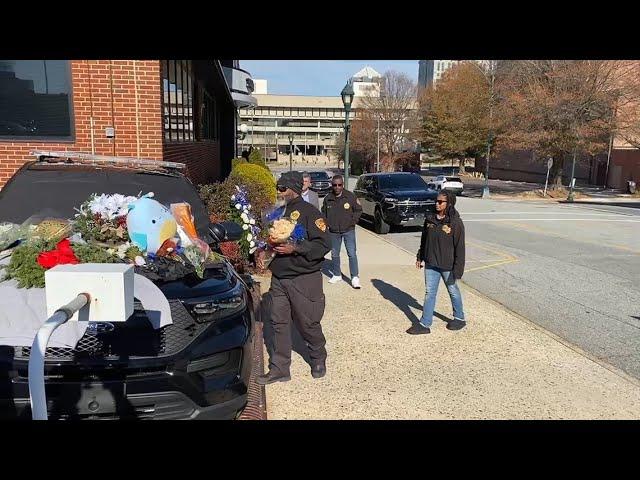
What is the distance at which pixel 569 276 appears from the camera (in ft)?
28.1

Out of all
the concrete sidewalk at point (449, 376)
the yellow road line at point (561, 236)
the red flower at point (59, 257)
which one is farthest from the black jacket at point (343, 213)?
the yellow road line at point (561, 236)

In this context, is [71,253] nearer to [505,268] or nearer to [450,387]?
[450,387]

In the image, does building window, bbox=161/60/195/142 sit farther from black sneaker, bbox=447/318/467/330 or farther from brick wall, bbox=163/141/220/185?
black sneaker, bbox=447/318/467/330

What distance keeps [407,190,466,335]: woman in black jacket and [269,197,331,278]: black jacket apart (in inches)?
71.8

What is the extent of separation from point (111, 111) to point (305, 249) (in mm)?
4665

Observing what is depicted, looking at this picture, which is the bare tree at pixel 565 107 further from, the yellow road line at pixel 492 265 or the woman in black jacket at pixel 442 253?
the woman in black jacket at pixel 442 253

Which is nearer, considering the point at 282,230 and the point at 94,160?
the point at 282,230

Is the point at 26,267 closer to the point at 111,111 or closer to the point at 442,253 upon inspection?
the point at 442,253

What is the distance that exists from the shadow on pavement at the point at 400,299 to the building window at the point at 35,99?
16.7ft

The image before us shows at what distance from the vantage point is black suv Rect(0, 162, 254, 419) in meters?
2.63

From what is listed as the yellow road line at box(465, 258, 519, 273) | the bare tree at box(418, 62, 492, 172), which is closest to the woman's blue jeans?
the yellow road line at box(465, 258, 519, 273)

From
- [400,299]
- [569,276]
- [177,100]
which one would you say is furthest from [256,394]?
[177,100]

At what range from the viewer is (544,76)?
3128 centimetres

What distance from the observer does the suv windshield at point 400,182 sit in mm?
14970
